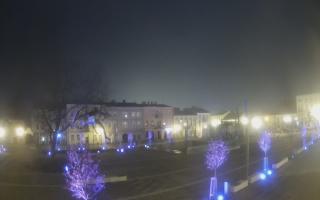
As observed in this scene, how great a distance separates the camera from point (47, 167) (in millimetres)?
42594

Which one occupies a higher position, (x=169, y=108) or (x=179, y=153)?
(x=169, y=108)

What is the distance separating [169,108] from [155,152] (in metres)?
49.0

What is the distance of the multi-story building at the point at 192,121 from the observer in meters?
113

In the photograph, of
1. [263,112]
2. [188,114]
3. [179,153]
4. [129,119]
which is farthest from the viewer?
[263,112]

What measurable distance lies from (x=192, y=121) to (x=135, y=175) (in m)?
82.8

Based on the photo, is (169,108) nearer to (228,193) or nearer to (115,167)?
(115,167)

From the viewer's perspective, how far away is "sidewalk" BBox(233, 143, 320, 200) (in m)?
24.1

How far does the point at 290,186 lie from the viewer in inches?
1077

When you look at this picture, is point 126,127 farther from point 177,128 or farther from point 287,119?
point 287,119

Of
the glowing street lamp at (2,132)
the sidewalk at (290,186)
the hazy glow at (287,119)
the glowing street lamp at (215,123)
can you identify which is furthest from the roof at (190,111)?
the sidewalk at (290,186)

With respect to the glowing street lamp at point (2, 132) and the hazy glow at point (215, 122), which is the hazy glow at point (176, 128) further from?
the glowing street lamp at point (2, 132)

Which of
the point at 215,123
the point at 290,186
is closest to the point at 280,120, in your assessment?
the point at 215,123

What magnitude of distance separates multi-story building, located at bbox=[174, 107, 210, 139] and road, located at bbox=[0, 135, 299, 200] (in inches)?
2194

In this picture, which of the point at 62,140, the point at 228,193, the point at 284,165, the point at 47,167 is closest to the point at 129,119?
the point at 62,140
